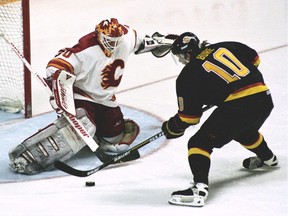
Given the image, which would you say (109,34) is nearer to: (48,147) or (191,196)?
(48,147)

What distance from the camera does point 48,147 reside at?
4418 millimetres

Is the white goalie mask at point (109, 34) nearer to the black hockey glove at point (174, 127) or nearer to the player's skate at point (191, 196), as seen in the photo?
the black hockey glove at point (174, 127)

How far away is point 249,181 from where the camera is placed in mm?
4160

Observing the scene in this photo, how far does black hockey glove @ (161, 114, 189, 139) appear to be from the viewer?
3.92 m

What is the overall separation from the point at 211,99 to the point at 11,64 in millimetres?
2238

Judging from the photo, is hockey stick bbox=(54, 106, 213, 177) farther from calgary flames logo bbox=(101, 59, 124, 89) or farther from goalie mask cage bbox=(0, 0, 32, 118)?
goalie mask cage bbox=(0, 0, 32, 118)

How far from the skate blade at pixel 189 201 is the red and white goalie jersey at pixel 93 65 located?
3.26 ft

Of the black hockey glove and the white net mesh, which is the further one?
the white net mesh

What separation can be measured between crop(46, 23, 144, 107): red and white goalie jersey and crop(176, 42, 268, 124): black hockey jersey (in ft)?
2.49

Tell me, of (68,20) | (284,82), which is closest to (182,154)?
(284,82)

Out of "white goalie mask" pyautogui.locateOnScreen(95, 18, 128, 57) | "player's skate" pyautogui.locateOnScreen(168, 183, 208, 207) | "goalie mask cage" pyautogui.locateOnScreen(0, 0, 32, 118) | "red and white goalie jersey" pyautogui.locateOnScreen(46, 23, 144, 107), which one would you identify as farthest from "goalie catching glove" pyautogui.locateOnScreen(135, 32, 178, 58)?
"player's skate" pyautogui.locateOnScreen(168, 183, 208, 207)

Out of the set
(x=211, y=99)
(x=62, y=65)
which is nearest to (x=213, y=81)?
(x=211, y=99)

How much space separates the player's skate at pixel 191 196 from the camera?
3.79 m

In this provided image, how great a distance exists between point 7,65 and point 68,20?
1.48m
